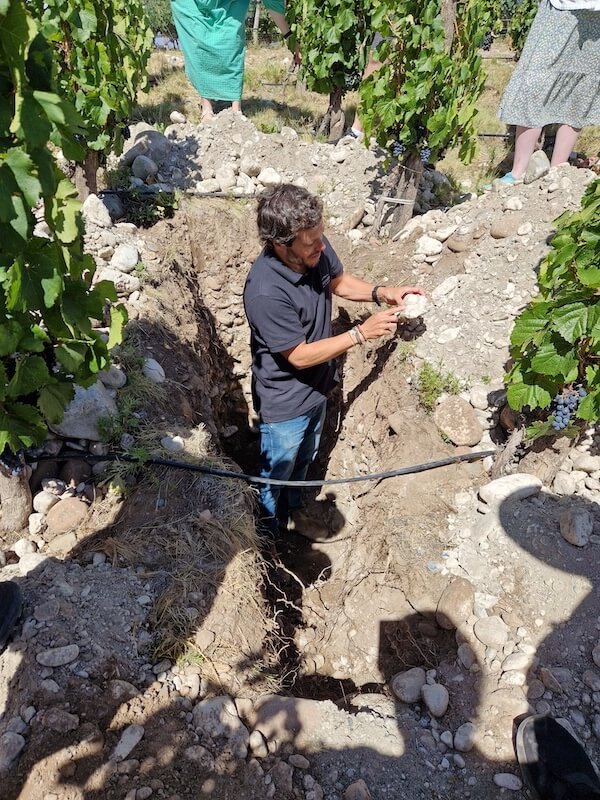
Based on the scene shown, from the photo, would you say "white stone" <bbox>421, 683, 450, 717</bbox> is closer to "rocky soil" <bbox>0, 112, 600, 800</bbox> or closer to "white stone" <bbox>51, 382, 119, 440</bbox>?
"rocky soil" <bbox>0, 112, 600, 800</bbox>

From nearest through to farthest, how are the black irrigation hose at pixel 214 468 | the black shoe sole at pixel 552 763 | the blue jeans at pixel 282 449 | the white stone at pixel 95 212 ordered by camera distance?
the black shoe sole at pixel 552 763
the black irrigation hose at pixel 214 468
the blue jeans at pixel 282 449
the white stone at pixel 95 212

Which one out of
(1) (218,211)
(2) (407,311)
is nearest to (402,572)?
(2) (407,311)

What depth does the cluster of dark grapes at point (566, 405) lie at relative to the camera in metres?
2.48

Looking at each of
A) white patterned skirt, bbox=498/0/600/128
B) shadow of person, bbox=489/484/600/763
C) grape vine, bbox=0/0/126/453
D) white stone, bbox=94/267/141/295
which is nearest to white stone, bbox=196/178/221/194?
white stone, bbox=94/267/141/295

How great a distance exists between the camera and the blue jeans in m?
3.29

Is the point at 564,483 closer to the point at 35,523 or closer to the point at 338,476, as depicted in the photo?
the point at 338,476

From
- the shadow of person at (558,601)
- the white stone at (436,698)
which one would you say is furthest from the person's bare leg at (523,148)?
the white stone at (436,698)

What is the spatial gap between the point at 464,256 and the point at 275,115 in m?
4.70

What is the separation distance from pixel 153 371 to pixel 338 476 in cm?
181

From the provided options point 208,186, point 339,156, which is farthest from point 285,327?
point 339,156

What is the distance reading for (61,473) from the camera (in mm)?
2633

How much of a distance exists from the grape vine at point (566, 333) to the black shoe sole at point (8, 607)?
2434 mm

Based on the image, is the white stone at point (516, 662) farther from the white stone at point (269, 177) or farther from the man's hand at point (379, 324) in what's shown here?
the white stone at point (269, 177)

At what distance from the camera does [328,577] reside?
144 inches
